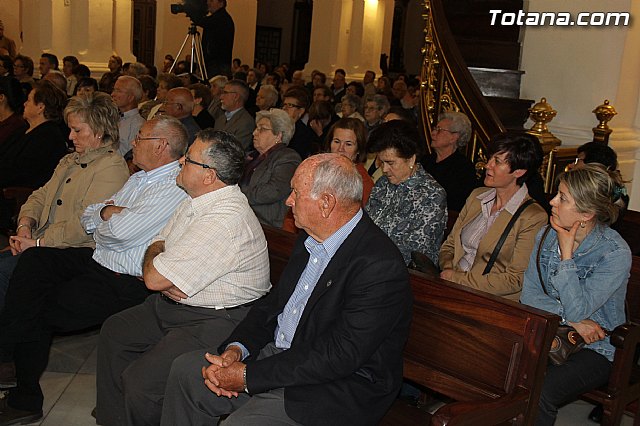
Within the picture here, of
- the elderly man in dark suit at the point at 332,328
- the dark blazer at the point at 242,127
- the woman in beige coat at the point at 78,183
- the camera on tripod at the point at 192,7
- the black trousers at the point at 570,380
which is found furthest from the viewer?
the camera on tripod at the point at 192,7

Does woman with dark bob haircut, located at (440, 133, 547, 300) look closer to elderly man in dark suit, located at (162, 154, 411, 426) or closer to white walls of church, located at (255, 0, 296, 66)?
elderly man in dark suit, located at (162, 154, 411, 426)

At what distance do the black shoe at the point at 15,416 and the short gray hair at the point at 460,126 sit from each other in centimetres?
318

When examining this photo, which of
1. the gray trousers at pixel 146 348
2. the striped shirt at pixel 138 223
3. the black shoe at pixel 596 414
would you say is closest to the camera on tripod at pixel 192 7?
the striped shirt at pixel 138 223

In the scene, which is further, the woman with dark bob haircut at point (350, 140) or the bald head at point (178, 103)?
the bald head at point (178, 103)

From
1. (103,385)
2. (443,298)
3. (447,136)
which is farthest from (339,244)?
(447,136)

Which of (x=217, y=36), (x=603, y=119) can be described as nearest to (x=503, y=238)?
(x=603, y=119)

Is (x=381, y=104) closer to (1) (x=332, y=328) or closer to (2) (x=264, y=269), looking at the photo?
(2) (x=264, y=269)

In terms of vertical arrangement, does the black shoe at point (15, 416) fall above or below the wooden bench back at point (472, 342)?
below

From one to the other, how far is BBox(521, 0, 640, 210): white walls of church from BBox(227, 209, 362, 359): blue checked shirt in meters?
4.41

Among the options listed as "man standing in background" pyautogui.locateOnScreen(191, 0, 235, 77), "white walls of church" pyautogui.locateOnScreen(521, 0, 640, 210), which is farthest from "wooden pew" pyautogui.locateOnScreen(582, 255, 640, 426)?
"man standing in background" pyautogui.locateOnScreen(191, 0, 235, 77)

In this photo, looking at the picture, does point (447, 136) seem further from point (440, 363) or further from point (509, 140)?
point (440, 363)

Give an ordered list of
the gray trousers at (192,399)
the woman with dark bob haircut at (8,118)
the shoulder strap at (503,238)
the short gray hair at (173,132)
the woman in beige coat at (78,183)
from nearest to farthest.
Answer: the gray trousers at (192,399) → the shoulder strap at (503,238) → the short gray hair at (173,132) → the woman in beige coat at (78,183) → the woman with dark bob haircut at (8,118)

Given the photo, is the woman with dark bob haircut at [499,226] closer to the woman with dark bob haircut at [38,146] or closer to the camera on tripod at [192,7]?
the woman with dark bob haircut at [38,146]

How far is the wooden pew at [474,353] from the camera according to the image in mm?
2721
